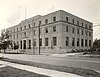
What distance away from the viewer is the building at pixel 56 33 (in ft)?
139

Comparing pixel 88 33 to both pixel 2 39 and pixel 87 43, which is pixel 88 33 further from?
pixel 2 39

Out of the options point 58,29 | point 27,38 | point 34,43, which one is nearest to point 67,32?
point 58,29

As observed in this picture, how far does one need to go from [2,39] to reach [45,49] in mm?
22032

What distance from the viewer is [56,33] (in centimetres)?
4300

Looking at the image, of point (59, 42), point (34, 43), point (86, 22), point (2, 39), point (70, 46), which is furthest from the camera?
point (86, 22)

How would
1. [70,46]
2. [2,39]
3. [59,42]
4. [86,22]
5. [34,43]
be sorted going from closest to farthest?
1. [2,39]
2. [59,42]
3. [70,46]
4. [34,43]
5. [86,22]

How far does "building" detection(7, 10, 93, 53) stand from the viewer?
139 feet

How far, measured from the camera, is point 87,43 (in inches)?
2238

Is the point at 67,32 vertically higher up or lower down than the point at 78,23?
lower down

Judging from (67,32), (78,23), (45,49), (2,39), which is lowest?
(45,49)

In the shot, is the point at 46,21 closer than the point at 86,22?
Yes

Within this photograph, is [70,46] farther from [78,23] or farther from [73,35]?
[78,23]

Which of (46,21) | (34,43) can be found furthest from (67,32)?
(34,43)

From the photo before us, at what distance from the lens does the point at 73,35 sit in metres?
47.0
